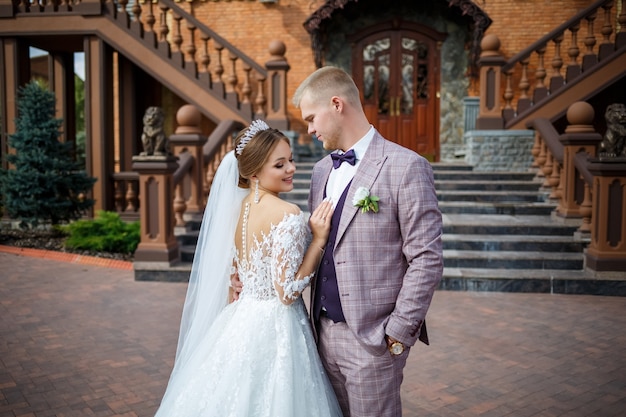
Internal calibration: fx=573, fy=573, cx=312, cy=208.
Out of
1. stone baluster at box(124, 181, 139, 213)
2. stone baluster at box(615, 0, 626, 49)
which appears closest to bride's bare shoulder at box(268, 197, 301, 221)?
stone baluster at box(124, 181, 139, 213)

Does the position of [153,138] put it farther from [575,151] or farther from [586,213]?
[575,151]

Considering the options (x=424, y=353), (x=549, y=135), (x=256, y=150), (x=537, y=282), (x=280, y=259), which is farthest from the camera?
(x=549, y=135)

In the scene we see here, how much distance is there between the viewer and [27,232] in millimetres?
10367

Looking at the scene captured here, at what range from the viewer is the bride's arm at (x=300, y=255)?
2428 millimetres

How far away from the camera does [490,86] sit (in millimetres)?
10555

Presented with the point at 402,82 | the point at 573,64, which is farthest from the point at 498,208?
the point at 402,82

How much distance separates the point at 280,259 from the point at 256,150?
513 mm

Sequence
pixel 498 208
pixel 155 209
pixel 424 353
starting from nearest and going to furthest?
pixel 424 353, pixel 155 209, pixel 498 208

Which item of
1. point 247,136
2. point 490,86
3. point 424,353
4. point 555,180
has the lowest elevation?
point 424,353

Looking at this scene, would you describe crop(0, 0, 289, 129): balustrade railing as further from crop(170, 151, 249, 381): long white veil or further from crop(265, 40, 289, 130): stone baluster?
crop(170, 151, 249, 381): long white veil

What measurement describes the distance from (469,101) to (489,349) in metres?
8.03

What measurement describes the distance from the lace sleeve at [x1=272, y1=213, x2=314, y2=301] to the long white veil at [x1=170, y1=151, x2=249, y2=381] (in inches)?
18.4

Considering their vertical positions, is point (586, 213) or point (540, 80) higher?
point (540, 80)

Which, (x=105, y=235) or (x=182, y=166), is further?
(x=105, y=235)
